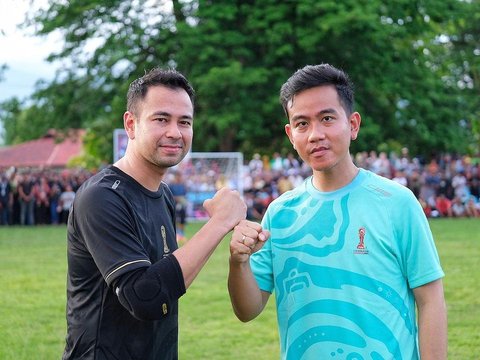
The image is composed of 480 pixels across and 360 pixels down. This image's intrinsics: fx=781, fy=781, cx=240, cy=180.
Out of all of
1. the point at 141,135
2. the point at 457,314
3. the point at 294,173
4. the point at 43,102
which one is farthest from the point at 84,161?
the point at 141,135

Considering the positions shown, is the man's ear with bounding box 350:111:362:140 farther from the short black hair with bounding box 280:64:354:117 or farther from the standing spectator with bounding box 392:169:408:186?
the standing spectator with bounding box 392:169:408:186

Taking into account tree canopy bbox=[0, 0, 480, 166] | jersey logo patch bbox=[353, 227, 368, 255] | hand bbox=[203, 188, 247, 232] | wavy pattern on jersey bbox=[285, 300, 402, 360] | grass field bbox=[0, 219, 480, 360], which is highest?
tree canopy bbox=[0, 0, 480, 166]

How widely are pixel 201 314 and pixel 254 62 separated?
24.5 metres

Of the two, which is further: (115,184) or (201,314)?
(201,314)

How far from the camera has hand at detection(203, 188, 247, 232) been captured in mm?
3219

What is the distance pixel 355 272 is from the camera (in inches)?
121

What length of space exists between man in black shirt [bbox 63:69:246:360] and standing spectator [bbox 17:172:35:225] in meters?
23.5

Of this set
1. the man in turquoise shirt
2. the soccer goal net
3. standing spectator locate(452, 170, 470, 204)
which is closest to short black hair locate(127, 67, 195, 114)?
the man in turquoise shirt

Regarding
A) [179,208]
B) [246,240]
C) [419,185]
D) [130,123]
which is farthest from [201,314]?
[419,185]

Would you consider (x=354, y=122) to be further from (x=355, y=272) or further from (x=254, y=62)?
(x=254, y=62)

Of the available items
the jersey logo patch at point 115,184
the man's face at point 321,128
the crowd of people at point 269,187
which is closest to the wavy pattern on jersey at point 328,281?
the man's face at point 321,128

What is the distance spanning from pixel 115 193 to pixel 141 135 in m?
0.34

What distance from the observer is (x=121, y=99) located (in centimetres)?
3309

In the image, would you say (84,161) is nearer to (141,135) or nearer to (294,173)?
(294,173)
